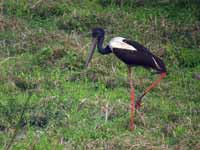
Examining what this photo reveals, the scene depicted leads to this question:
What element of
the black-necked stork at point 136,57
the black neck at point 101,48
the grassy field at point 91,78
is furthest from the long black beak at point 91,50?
the black-necked stork at point 136,57

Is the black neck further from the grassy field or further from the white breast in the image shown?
the grassy field

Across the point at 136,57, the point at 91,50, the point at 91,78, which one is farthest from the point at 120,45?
the point at 91,78

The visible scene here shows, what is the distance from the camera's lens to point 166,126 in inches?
307

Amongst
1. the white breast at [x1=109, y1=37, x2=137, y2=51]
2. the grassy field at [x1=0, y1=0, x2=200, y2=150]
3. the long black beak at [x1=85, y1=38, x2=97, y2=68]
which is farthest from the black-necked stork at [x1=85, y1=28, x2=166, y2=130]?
the long black beak at [x1=85, y1=38, x2=97, y2=68]

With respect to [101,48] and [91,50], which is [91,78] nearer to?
[91,50]

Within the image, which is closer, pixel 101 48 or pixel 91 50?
pixel 101 48

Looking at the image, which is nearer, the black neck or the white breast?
the white breast

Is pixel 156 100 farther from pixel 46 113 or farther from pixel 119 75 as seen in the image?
pixel 46 113

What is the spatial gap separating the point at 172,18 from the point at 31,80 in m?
2.99

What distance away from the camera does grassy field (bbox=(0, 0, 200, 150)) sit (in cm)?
750

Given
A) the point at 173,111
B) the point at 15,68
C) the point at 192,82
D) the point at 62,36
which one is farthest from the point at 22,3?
the point at 173,111

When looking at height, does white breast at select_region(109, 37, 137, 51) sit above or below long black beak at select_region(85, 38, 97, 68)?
above

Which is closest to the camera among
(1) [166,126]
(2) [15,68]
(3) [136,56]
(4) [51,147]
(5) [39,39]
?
(4) [51,147]

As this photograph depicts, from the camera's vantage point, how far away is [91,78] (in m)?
9.14
